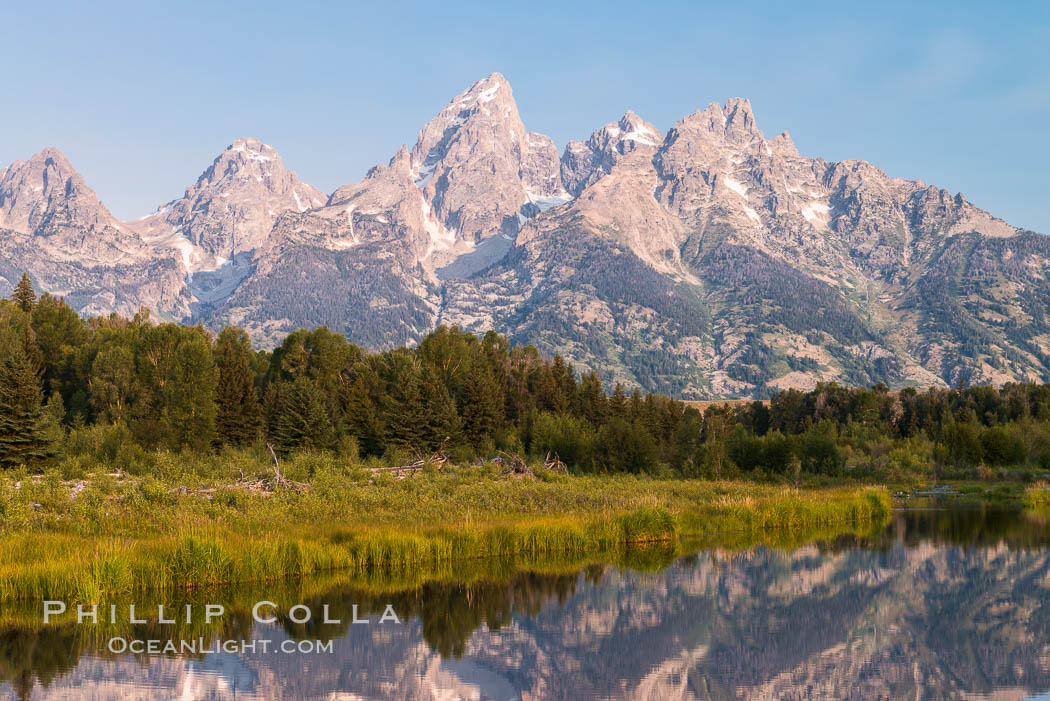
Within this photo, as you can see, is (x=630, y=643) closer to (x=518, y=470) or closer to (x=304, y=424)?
(x=518, y=470)

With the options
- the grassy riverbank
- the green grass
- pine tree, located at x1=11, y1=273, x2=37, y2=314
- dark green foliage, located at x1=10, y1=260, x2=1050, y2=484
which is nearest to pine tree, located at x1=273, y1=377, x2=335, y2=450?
dark green foliage, located at x1=10, y1=260, x2=1050, y2=484

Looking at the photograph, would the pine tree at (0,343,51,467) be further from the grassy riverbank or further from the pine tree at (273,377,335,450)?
the pine tree at (273,377,335,450)

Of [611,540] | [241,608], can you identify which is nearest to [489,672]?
[241,608]

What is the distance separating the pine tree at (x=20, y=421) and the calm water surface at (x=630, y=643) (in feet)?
140

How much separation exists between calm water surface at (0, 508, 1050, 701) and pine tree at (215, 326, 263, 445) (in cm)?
5943

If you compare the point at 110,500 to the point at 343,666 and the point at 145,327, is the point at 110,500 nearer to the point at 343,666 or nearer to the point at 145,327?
the point at 343,666

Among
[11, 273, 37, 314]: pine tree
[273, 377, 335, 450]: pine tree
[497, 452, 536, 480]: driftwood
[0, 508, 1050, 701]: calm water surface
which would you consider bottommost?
[0, 508, 1050, 701]: calm water surface

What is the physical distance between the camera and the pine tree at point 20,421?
6506 cm

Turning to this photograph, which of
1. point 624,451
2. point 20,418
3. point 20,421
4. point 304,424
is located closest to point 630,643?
point 20,421

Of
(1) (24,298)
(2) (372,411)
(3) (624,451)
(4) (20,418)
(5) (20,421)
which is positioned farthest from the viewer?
(1) (24,298)

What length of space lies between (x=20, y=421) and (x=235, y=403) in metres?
28.0

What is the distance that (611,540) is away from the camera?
1866 inches

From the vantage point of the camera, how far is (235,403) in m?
92.6

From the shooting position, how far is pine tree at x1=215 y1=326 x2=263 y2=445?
9050 cm
